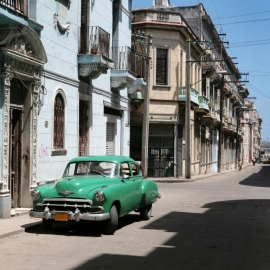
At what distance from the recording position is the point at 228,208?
15.9 meters

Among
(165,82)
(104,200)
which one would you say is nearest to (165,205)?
(104,200)

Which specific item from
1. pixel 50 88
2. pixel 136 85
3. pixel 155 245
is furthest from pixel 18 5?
pixel 136 85

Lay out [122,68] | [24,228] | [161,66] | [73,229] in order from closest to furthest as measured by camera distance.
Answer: [24,228] < [73,229] < [122,68] < [161,66]

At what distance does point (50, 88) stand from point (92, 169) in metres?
4.11

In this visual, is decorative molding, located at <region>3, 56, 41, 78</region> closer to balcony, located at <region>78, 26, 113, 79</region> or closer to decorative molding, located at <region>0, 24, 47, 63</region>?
decorative molding, located at <region>0, 24, 47, 63</region>

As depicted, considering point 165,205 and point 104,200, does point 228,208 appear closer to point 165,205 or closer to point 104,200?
point 165,205

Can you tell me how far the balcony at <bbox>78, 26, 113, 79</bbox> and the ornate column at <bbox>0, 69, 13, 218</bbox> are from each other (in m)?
4.76

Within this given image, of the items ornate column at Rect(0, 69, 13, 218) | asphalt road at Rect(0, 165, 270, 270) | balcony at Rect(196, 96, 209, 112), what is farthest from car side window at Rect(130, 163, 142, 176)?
balcony at Rect(196, 96, 209, 112)

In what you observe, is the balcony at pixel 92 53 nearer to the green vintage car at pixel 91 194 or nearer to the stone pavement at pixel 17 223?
the stone pavement at pixel 17 223

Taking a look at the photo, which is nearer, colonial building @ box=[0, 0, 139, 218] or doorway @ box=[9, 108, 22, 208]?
colonial building @ box=[0, 0, 139, 218]

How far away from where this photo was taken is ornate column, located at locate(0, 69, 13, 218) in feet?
39.8

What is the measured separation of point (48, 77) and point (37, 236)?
575cm

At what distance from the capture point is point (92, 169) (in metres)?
11.6

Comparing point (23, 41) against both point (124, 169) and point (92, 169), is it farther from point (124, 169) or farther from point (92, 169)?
point (124, 169)
